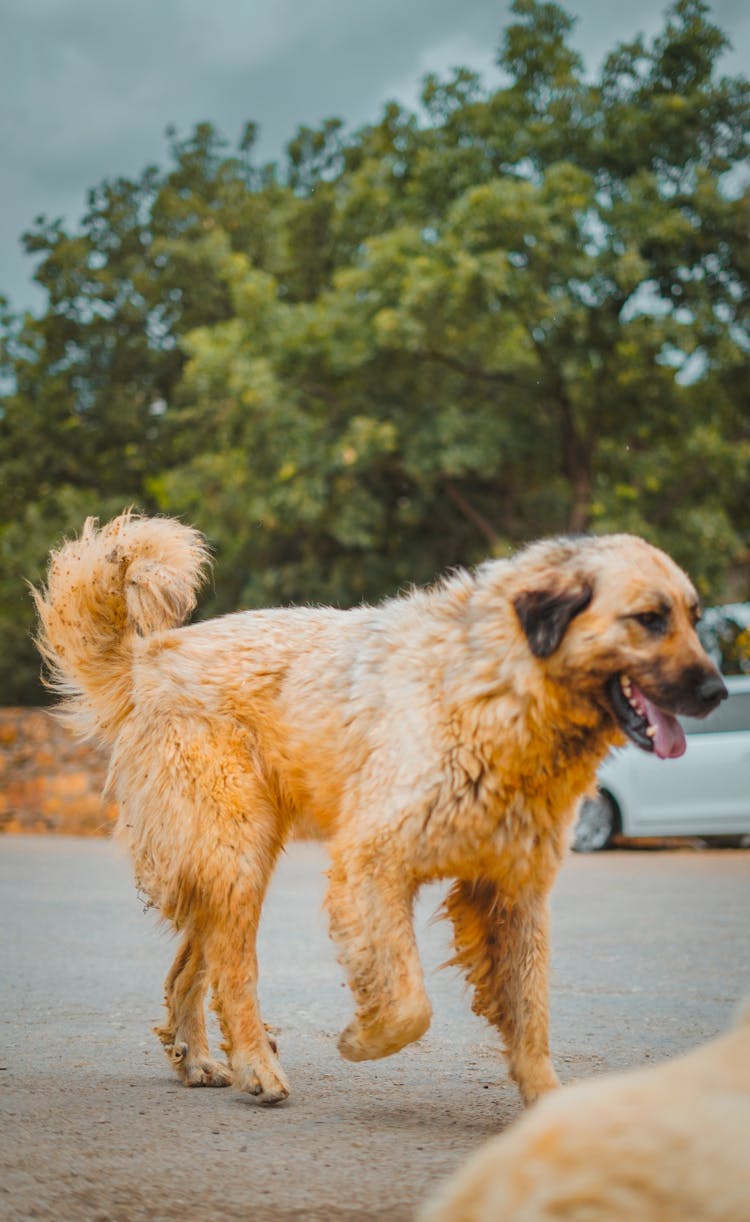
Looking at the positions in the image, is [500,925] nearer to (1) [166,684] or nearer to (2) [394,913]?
(2) [394,913]

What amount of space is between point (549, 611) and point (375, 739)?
0.73 metres

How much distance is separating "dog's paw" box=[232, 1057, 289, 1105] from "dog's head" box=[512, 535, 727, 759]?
1.58 metres

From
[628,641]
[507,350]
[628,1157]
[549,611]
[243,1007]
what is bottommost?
[243,1007]

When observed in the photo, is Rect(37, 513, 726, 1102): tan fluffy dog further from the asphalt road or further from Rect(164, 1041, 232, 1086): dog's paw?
the asphalt road

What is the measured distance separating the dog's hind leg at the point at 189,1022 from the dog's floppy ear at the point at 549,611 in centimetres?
174

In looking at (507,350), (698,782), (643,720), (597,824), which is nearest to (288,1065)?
(643,720)

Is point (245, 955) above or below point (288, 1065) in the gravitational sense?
above

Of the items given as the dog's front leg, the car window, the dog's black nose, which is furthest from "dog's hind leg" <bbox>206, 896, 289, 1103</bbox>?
the car window

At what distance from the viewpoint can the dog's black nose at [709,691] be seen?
13.4 ft

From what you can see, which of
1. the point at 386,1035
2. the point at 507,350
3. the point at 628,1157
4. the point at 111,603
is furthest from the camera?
the point at 507,350

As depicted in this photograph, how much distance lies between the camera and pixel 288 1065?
5.23 metres

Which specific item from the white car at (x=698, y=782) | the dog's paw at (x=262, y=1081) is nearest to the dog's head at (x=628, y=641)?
the dog's paw at (x=262, y=1081)

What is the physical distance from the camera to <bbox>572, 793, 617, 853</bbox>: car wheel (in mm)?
16938

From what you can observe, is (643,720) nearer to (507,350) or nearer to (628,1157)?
(628,1157)
